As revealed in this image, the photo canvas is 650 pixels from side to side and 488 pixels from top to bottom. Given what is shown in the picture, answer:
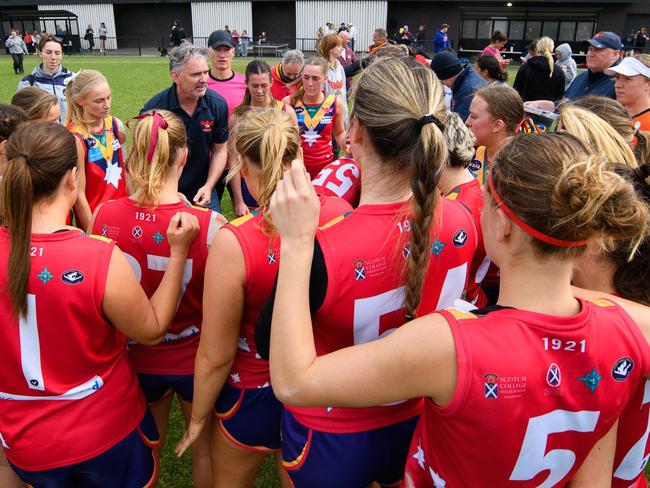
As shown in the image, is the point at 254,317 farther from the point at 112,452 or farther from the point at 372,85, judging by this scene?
the point at 372,85

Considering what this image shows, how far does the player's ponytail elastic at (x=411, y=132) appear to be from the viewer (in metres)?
1.58

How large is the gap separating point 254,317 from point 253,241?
35 cm

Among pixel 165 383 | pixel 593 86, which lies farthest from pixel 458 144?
pixel 593 86

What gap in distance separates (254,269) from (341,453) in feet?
2.31

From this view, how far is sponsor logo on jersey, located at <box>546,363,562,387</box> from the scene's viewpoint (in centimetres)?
130

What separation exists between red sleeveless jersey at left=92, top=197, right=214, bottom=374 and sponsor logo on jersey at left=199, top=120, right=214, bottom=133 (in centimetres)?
221

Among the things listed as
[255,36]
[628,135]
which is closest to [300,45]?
[255,36]

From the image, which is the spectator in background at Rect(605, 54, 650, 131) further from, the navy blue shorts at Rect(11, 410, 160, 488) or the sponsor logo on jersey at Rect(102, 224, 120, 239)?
the navy blue shorts at Rect(11, 410, 160, 488)

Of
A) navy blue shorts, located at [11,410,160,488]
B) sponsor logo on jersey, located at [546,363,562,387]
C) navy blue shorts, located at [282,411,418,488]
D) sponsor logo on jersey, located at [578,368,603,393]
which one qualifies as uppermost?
sponsor logo on jersey, located at [546,363,562,387]

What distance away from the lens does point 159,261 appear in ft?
7.83

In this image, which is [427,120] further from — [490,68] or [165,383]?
[490,68]

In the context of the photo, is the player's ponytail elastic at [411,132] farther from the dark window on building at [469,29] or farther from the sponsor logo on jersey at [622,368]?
the dark window on building at [469,29]

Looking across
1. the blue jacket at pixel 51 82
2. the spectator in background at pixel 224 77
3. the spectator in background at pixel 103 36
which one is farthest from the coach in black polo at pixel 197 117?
the spectator in background at pixel 103 36

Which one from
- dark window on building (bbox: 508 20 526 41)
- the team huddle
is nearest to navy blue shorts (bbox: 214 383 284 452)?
the team huddle
